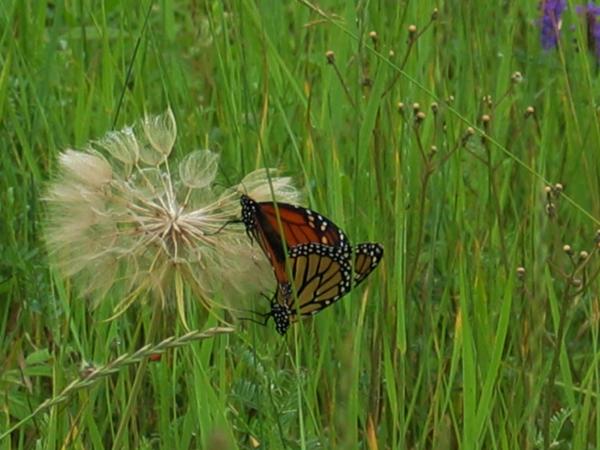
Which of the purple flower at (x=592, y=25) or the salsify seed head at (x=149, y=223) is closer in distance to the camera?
the salsify seed head at (x=149, y=223)

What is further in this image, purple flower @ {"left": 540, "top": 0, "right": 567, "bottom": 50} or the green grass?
purple flower @ {"left": 540, "top": 0, "right": 567, "bottom": 50}

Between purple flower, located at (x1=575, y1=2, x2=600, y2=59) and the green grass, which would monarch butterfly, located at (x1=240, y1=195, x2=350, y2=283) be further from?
purple flower, located at (x1=575, y1=2, x2=600, y2=59)

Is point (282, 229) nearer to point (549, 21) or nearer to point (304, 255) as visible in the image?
point (304, 255)

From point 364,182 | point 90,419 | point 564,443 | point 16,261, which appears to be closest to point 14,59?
point 16,261

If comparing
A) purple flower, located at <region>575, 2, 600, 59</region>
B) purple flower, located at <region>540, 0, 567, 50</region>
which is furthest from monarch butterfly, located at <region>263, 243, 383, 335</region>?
purple flower, located at <region>575, 2, 600, 59</region>

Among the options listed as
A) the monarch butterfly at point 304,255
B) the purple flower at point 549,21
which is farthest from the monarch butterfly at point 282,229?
the purple flower at point 549,21

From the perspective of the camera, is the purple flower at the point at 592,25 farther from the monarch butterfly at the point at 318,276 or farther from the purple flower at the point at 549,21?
the monarch butterfly at the point at 318,276
